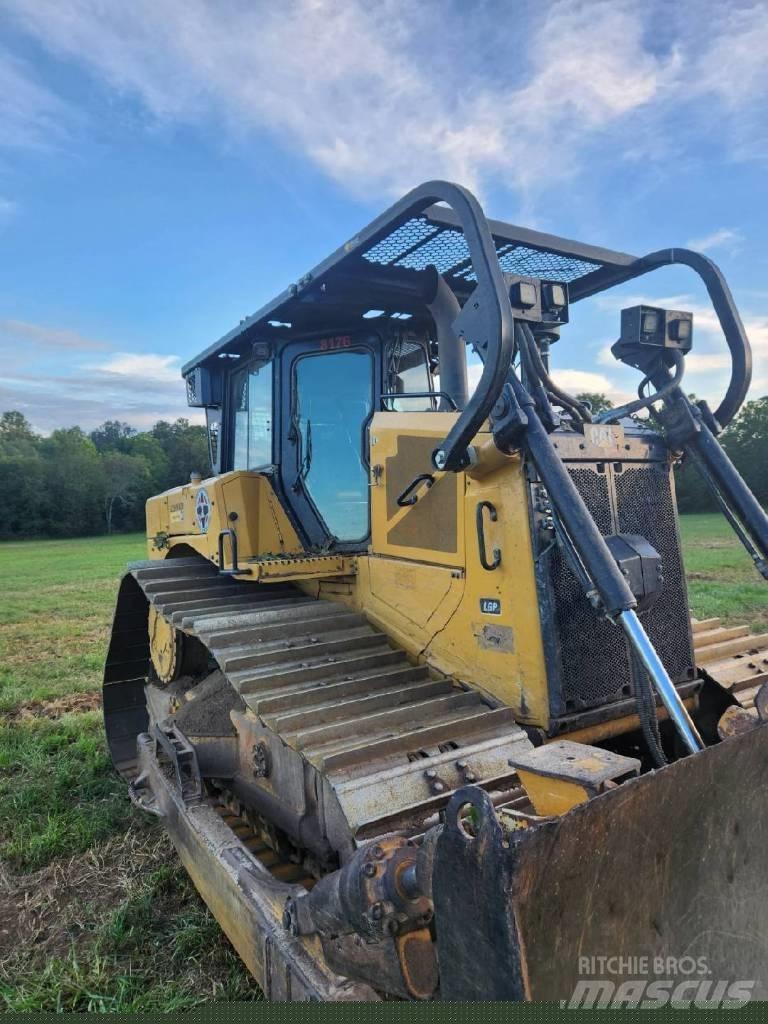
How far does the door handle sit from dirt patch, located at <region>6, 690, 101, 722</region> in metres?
5.38

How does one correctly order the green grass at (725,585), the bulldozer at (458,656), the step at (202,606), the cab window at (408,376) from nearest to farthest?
the bulldozer at (458,656)
the step at (202,606)
the cab window at (408,376)
the green grass at (725,585)

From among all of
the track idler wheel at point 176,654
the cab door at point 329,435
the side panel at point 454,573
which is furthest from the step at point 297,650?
the track idler wheel at point 176,654

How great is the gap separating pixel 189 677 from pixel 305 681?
195cm

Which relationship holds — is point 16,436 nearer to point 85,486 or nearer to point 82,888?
point 85,486

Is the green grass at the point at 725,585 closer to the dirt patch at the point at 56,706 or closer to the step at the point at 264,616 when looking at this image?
the step at the point at 264,616

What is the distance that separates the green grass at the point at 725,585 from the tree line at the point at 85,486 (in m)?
35.9

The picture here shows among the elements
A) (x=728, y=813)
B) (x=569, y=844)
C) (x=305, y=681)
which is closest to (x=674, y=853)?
(x=728, y=813)

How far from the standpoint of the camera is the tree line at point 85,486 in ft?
174

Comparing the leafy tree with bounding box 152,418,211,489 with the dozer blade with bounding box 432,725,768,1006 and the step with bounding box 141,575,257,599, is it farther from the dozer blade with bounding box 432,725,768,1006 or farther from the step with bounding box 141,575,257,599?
the dozer blade with bounding box 432,725,768,1006

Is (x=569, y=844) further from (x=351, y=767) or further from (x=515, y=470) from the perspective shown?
(x=515, y=470)

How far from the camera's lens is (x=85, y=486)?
56500 millimetres

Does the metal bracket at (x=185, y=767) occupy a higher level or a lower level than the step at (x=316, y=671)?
lower

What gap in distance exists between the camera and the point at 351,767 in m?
2.71

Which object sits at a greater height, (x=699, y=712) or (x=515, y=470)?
(x=515, y=470)
